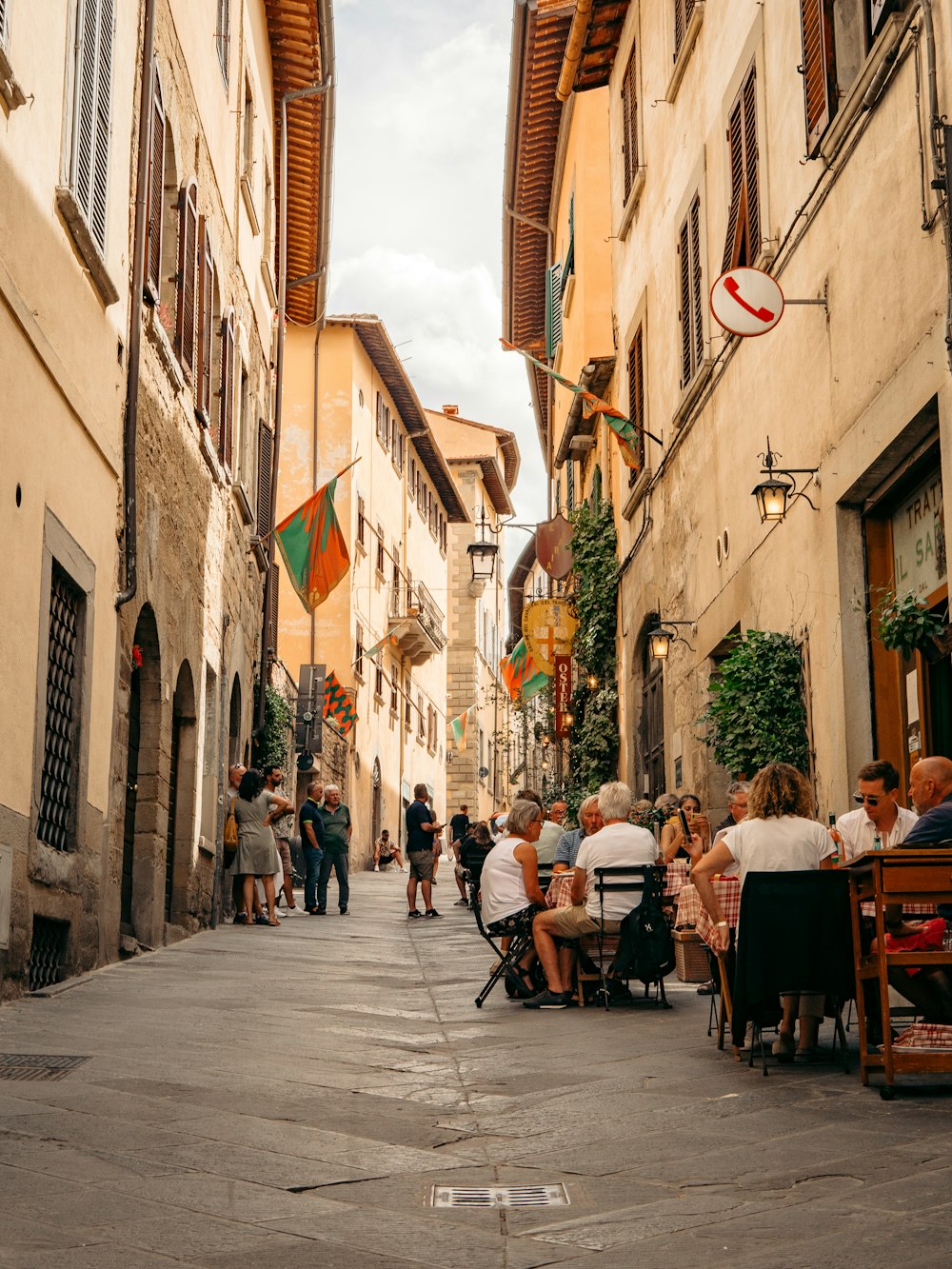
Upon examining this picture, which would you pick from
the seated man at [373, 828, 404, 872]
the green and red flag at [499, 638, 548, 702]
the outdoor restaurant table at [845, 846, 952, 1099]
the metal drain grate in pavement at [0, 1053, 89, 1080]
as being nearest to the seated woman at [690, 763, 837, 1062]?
the outdoor restaurant table at [845, 846, 952, 1099]

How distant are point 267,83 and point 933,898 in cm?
1806

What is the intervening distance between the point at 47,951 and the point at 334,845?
30.2ft

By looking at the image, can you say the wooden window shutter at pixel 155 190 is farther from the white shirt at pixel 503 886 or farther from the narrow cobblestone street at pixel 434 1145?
the narrow cobblestone street at pixel 434 1145

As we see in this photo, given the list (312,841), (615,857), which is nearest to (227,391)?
(312,841)

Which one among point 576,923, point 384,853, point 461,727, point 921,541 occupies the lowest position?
point 576,923

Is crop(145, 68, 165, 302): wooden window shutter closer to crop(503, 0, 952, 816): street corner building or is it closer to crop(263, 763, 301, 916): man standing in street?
crop(503, 0, 952, 816): street corner building

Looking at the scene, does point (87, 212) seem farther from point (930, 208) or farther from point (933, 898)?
point (933, 898)

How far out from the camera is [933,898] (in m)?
5.98

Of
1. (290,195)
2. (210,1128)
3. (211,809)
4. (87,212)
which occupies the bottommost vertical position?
(210,1128)

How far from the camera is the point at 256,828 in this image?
16.8 m

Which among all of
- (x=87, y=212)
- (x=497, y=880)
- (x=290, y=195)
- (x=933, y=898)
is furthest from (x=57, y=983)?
(x=290, y=195)

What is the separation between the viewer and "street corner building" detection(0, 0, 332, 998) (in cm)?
890

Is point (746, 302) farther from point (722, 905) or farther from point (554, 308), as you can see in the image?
point (554, 308)

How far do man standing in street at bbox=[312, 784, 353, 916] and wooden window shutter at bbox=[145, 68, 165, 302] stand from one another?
7.09 metres
